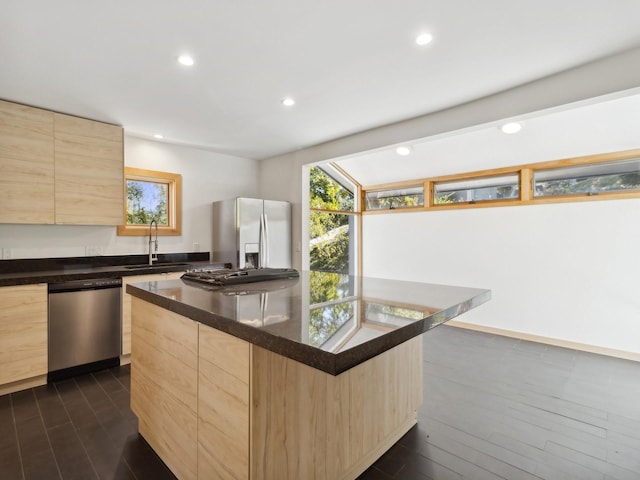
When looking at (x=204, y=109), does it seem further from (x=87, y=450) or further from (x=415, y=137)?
(x=87, y=450)

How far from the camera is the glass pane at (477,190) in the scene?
14.3ft

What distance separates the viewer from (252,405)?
1180mm

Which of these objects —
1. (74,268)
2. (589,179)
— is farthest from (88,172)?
(589,179)

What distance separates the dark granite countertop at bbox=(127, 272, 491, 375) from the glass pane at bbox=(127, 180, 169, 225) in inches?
95.0

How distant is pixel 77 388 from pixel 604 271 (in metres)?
5.27

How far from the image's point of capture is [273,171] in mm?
5094

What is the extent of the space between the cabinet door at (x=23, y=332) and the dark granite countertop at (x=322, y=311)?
5.07 ft

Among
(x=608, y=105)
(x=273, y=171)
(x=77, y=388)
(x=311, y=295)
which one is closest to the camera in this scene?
(x=311, y=295)

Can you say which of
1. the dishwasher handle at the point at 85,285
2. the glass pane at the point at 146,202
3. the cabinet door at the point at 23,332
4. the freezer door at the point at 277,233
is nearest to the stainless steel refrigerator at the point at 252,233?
the freezer door at the point at 277,233

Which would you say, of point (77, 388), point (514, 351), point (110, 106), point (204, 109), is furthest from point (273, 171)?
point (514, 351)

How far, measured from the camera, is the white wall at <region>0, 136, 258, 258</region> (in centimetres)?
329

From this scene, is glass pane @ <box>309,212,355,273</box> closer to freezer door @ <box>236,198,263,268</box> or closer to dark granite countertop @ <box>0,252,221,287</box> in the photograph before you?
freezer door @ <box>236,198,263,268</box>

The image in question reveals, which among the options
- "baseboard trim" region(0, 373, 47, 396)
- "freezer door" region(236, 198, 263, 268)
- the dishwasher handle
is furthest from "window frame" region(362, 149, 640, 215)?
"baseboard trim" region(0, 373, 47, 396)

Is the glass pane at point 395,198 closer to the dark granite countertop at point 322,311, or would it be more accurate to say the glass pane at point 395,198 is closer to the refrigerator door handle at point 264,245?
the refrigerator door handle at point 264,245
